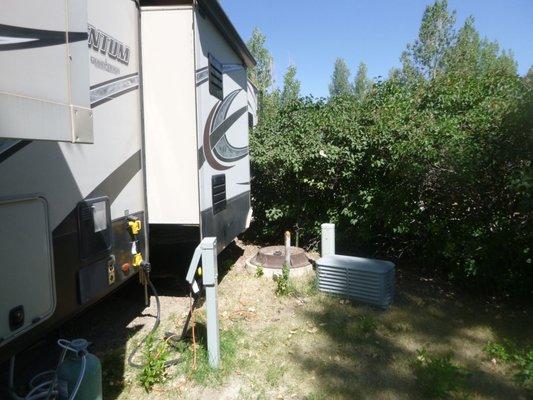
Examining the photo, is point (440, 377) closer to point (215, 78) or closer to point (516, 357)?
point (516, 357)

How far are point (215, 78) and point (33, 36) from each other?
2.87m

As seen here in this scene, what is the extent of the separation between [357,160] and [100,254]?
4.25 meters

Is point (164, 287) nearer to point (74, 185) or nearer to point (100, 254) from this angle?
point (100, 254)

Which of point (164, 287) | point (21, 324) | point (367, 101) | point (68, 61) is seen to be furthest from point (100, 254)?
point (367, 101)

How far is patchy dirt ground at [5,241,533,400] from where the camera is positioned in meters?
3.12

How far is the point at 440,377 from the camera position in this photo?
309 centimetres

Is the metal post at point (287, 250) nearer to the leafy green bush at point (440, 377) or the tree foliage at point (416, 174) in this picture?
the tree foliage at point (416, 174)

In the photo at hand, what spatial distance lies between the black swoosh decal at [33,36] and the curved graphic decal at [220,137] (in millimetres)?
2278

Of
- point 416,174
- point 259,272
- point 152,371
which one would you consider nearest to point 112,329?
point 152,371

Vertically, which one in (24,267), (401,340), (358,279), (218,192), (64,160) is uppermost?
(64,160)

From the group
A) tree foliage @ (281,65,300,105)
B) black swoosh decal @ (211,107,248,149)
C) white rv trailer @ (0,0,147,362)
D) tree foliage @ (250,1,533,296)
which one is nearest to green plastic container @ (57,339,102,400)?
white rv trailer @ (0,0,147,362)

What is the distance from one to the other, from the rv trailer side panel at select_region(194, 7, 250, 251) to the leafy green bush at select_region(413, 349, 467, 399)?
2220 mm

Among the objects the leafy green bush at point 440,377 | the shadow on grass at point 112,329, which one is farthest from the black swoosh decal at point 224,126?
the leafy green bush at point 440,377

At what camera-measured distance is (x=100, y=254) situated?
9.41 ft
